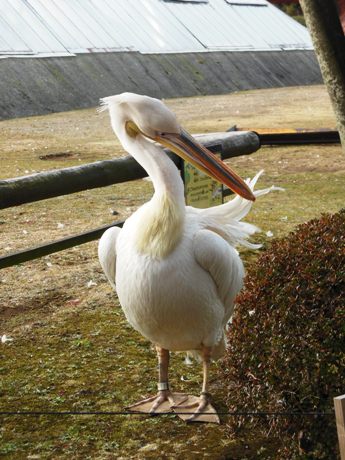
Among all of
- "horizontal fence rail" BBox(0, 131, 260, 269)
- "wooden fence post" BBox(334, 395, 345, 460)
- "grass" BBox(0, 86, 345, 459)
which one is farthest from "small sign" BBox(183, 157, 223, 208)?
"wooden fence post" BBox(334, 395, 345, 460)

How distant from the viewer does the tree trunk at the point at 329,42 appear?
14.0 feet

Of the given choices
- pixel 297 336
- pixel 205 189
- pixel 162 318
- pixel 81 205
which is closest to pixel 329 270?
pixel 297 336

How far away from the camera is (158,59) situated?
20.3 meters

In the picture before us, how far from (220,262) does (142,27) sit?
60.5 feet

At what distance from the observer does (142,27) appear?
21328 mm

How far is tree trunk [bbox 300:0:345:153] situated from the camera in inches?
168

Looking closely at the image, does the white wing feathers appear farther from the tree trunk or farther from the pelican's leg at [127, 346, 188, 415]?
the tree trunk

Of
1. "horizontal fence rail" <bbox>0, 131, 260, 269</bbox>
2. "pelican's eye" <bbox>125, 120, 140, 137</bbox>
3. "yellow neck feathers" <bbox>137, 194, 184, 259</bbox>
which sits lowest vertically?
"horizontal fence rail" <bbox>0, 131, 260, 269</bbox>

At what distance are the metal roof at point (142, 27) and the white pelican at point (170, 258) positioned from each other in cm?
1423

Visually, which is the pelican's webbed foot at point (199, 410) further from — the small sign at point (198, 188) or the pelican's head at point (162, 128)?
the small sign at point (198, 188)

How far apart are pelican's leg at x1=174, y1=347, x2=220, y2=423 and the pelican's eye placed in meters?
0.96

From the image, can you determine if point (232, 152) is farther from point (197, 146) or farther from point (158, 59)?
point (158, 59)

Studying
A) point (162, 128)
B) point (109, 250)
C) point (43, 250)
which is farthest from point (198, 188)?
point (162, 128)

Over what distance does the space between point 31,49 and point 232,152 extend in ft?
39.3
